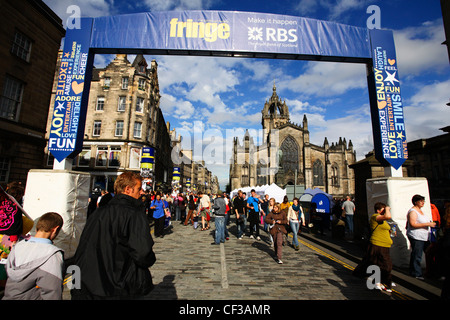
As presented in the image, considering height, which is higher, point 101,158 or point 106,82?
point 106,82

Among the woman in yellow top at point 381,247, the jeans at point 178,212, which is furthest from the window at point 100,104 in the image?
the woman in yellow top at point 381,247

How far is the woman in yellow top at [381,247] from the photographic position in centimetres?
443

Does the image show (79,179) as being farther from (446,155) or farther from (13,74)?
(446,155)

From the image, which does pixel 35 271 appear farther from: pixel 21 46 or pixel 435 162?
pixel 435 162

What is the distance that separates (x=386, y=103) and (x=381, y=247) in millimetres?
4613

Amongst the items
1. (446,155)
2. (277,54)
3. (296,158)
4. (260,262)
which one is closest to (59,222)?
(260,262)

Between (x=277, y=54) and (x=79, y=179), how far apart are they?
7.08m

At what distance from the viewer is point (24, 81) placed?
11438 millimetres

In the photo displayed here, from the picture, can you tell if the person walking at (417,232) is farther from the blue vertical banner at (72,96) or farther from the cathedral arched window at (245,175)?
the cathedral arched window at (245,175)

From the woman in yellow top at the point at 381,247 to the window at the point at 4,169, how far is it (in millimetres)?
15130

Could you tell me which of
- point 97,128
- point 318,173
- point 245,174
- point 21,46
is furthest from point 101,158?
point 318,173

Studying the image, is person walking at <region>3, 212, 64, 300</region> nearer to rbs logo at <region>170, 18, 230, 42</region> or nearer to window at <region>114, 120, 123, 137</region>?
rbs logo at <region>170, 18, 230, 42</region>

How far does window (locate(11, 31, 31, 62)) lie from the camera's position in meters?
11.0

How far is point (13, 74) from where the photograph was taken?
430 inches
